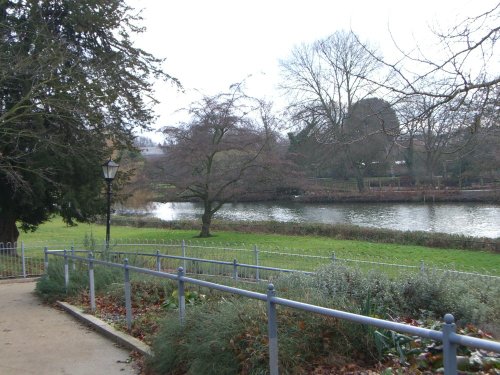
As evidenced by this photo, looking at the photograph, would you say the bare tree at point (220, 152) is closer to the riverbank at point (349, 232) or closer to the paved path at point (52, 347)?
the riverbank at point (349, 232)

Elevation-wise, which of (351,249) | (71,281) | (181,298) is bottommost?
(351,249)

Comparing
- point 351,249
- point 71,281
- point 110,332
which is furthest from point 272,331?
point 351,249

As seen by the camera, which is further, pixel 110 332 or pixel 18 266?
pixel 18 266

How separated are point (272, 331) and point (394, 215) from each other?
4156 centimetres

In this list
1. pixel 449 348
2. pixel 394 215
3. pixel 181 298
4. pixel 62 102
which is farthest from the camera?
pixel 394 215

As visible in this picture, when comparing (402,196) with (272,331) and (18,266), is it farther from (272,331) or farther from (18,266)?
(272,331)

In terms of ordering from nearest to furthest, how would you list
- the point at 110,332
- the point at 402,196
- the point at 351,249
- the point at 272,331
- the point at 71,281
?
the point at 272,331, the point at 110,332, the point at 71,281, the point at 351,249, the point at 402,196

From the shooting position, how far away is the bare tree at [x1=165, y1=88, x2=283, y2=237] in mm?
32625

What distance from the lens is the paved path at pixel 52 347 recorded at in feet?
20.6

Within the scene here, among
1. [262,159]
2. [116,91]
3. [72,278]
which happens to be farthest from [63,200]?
[262,159]

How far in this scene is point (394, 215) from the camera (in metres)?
44.0

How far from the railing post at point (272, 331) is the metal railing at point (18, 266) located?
14.3 meters

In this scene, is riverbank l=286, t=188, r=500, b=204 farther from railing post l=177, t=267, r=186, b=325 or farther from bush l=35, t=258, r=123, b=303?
railing post l=177, t=267, r=186, b=325

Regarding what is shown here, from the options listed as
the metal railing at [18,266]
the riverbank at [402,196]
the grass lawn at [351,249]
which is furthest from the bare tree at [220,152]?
the riverbank at [402,196]
